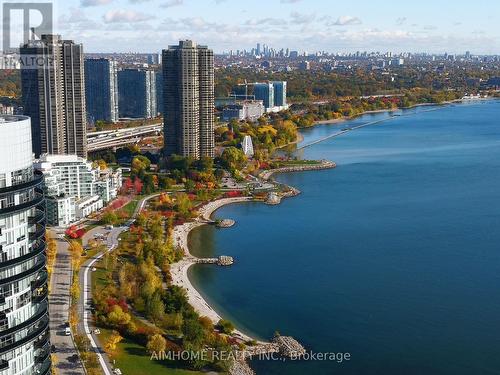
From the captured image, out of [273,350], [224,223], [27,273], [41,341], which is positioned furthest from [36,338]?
[224,223]

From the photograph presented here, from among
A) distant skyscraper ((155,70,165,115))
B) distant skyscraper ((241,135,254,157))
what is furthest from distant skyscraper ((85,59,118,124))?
distant skyscraper ((241,135,254,157))

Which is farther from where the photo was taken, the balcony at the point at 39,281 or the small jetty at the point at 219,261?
the small jetty at the point at 219,261

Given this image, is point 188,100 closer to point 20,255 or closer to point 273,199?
point 273,199

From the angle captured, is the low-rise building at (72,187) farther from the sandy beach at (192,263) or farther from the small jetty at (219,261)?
the small jetty at (219,261)

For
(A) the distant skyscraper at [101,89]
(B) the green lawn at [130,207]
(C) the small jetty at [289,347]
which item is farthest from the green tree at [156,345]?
(A) the distant skyscraper at [101,89]

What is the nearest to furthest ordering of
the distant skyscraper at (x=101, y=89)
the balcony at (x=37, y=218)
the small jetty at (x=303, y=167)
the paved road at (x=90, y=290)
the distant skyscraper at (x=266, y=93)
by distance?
1. the balcony at (x=37, y=218)
2. the paved road at (x=90, y=290)
3. the small jetty at (x=303, y=167)
4. the distant skyscraper at (x=101, y=89)
5. the distant skyscraper at (x=266, y=93)

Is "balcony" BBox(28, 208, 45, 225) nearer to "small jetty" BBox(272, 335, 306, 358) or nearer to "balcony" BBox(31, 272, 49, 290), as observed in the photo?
"balcony" BBox(31, 272, 49, 290)

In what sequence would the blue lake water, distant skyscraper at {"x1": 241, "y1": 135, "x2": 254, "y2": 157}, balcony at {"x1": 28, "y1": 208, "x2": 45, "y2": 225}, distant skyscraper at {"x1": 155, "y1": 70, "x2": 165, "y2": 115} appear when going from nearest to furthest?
1. balcony at {"x1": 28, "y1": 208, "x2": 45, "y2": 225}
2. the blue lake water
3. distant skyscraper at {"x1": 241, "y1": 135, "x2": 254, "y2": 157}
4. distant skyscraper at {"x1": 155, "y1": 70, "x2": 165, "y2": 115}
